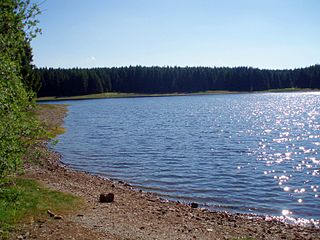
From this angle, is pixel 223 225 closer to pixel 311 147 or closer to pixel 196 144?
pixel 196 144

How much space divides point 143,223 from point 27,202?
428cm

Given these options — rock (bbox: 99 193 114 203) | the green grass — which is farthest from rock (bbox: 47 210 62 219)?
rock (bbox: 99 193 114 203)

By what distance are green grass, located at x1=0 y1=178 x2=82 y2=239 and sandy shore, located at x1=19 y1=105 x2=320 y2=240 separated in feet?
1.56

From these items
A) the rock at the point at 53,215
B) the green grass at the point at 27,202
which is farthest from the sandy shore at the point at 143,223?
the green grass at the point at 27,202

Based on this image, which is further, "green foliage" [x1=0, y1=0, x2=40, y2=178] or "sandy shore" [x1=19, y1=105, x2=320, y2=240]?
"sandy shore" [x1=19, y1=105, x2=320, y2=240]

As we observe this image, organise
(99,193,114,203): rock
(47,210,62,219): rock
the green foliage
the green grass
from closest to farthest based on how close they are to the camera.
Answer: the green foliage
the green grass
(47,210,62,219): rock
(99,193,114,203): rock

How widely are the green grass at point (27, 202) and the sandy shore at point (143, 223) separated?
0.47 meters

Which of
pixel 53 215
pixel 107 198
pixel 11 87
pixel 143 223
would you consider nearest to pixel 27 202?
pixel 53 215

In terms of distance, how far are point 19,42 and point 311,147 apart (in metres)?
32.6

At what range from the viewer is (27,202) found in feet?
46.0

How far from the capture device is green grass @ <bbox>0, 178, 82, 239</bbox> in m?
11.5

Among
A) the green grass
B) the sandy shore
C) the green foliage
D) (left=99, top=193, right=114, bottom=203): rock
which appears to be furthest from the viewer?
(left=99, top=193, right=114, bottom=203): rock

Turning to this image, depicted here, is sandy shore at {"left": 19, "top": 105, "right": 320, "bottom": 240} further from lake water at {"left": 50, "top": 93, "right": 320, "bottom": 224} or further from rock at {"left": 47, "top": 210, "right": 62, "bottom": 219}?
lake water at {"left": 50, "top": 93, "right": 320, "bottom": 224}

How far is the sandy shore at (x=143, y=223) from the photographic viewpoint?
12.1 meters
